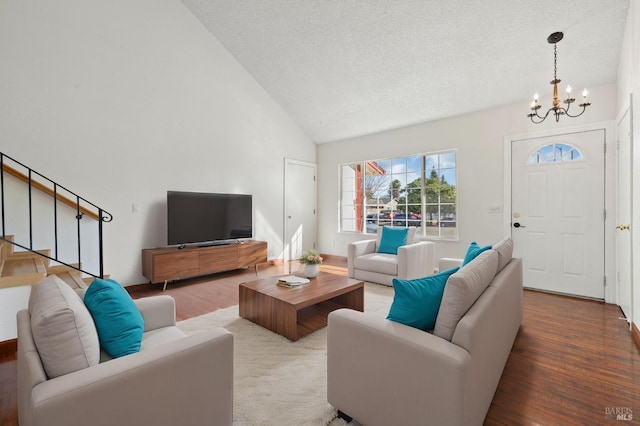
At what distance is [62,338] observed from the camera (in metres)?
1.10

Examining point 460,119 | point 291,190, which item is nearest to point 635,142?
point 460,119

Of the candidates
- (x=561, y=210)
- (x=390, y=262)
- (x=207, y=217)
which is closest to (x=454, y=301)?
(x=390, y=262)

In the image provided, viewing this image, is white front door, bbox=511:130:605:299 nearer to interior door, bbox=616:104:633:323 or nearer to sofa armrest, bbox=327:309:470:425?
interior door, bbox=616:104:633:323

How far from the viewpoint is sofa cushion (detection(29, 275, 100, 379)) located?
108 centimetres

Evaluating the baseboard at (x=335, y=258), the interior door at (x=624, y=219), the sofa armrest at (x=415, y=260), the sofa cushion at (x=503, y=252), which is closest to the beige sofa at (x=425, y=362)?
the sofa cushion at (x=503, y=252)

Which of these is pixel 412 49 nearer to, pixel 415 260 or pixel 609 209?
pixel 415 260

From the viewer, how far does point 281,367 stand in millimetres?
2131

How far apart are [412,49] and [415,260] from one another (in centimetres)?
→ 276

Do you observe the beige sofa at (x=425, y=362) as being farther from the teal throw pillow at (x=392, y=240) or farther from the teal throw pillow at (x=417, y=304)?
the teal throw pillow at (x=392, y=240)

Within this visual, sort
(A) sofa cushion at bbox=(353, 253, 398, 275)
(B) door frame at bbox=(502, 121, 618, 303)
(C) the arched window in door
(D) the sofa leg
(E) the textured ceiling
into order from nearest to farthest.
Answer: (D) the sofa leg
(E) the textured ceiling
(B) door frame at bbox=(502, 121, 618, 303)
(C) the arched window in door
(A) sofa cushion at bbox=(353, 253, 398, 275)

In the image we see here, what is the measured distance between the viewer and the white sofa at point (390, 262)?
4.02 m

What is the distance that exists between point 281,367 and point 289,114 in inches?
199

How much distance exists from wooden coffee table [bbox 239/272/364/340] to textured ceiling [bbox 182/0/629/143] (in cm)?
307

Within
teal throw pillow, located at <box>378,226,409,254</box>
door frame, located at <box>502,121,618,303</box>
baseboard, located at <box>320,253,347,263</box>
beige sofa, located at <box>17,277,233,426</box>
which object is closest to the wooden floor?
door frame, located at <box>502,121,618,303</box>
